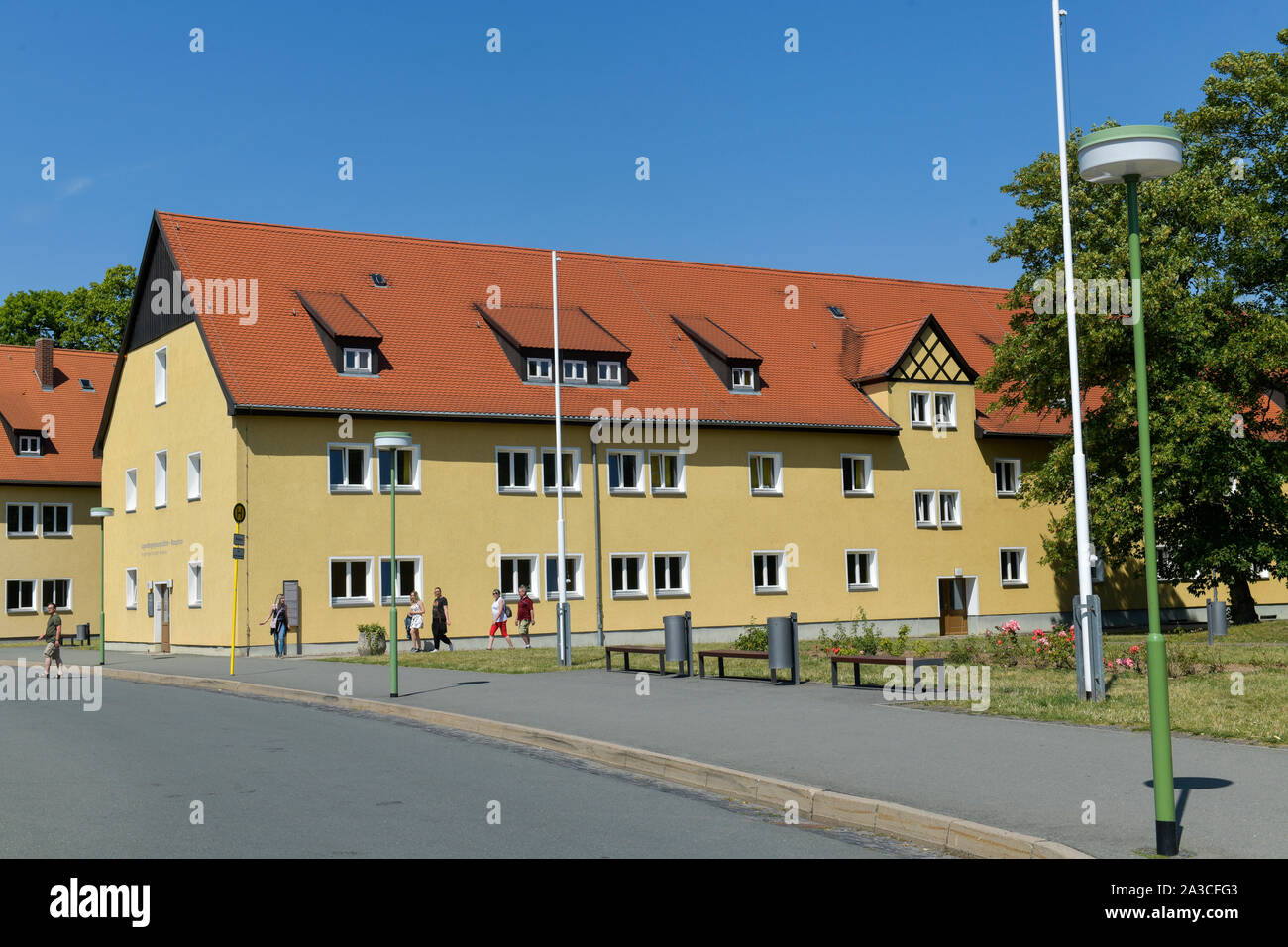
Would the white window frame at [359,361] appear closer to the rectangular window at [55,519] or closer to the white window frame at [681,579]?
the white window frame at [681,579]

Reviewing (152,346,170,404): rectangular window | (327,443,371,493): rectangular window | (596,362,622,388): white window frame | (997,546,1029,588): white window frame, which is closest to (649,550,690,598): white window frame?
(596,362,622,388): white window frame

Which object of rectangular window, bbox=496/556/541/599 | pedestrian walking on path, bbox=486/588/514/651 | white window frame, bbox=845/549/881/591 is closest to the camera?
pedestrian walking on path, bbox=486/588/514/651

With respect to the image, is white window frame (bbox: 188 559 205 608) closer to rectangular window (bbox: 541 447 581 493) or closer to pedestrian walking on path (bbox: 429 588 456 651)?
pedestrian walking on path (bbox: 429 588 456 651)

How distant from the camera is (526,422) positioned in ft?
128

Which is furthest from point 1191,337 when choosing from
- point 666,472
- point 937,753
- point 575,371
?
point 937,753

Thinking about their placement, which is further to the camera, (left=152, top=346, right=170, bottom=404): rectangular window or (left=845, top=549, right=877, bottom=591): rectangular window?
(left=845, top=549, right=877, bottom=591): rectangular window

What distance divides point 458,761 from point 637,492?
2718cm

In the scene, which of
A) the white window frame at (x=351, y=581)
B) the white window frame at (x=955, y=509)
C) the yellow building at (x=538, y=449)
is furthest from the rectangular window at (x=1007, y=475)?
the white window frame at (x=351, y=581)

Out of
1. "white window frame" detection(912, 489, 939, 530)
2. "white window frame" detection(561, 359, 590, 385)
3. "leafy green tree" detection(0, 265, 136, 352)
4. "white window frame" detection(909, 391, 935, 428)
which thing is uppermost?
"leafy green tree" detection(0, 265, 136, 352)

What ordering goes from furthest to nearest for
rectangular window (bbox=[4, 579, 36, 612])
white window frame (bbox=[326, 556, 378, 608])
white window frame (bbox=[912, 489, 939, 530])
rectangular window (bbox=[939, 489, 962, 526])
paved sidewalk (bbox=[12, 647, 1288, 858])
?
rectangular window (bbox=[4, 579, 36, 612]) < rectangular window (bbox=[939, 489, 962, 526]) < white window frame (bbox=[912, 489, 939, 530]) < white window frame (bbox=[326, 556, 378, 608]) < paved sidewalk (bbox=[12, 647, 1288, 858])

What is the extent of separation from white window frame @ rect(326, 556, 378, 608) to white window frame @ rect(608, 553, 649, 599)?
6966 millimetres

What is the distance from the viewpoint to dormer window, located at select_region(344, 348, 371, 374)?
37750 mm

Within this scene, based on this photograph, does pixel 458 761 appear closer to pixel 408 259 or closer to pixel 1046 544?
A: pixel 1046 544

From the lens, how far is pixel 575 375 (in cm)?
4075
